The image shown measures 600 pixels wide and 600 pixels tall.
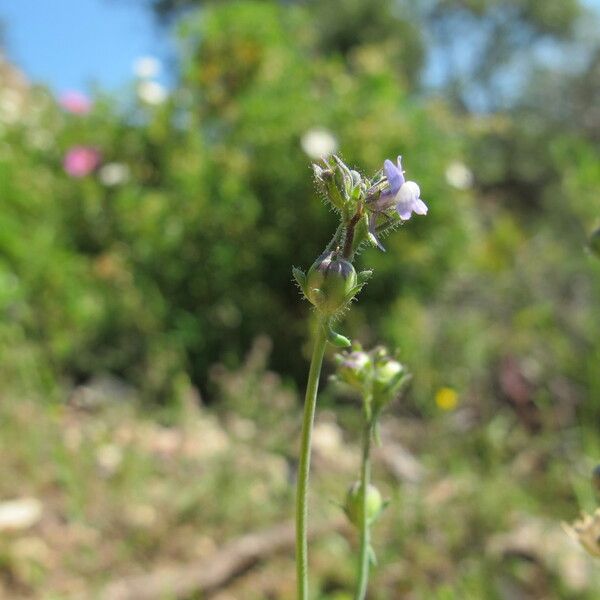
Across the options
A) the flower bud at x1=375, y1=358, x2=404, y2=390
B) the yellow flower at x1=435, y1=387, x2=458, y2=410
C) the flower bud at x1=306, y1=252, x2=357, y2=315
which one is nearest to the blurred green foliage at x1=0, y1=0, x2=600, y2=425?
the yellow flower at x1=435, y1=387, x2=458, y2=410

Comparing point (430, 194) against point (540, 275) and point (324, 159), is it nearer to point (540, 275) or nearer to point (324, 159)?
point (540, 275)

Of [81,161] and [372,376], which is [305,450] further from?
[81,161]

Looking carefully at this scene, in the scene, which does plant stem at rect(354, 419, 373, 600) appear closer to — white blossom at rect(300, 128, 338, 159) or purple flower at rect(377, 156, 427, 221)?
purple flower at rect(377, 156, 427, 221)

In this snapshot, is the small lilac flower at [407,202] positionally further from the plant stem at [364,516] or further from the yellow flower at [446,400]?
the yellow flower at [446,400]

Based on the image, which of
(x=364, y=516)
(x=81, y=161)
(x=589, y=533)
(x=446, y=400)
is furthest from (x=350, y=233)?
(x=81, y=161)

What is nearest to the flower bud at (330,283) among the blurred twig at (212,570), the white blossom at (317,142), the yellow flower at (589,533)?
the yellow flower at (589,533)

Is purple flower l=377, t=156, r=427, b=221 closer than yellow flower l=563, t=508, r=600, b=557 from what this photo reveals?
Yes
